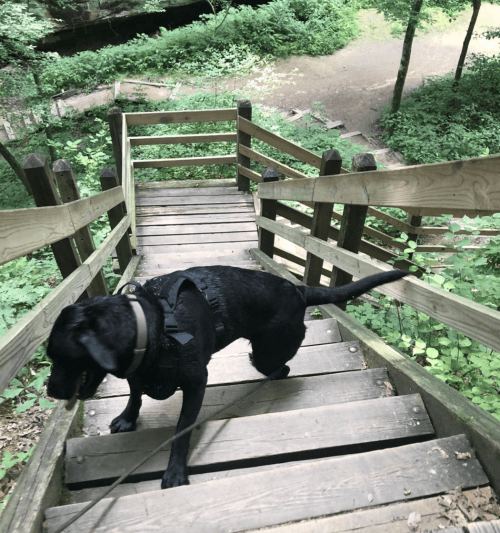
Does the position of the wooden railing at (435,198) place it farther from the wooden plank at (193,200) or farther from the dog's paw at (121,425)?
the wooden plank at (193,200)

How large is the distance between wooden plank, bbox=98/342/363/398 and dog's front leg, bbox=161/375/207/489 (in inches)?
17.7

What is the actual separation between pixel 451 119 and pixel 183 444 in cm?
1169

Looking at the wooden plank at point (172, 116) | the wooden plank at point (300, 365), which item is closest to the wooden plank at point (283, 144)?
the wooden plank at point (172, 116)

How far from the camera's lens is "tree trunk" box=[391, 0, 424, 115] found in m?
9.04

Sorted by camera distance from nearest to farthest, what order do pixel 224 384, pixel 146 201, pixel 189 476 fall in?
pixel 189 476 → pixel 224 384 → pixel 146 201

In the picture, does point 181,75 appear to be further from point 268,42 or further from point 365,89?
point 365,89

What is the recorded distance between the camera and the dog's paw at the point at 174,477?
163cm

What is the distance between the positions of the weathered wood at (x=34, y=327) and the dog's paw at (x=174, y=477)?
792 mm

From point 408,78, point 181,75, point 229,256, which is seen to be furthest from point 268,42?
point 229,256

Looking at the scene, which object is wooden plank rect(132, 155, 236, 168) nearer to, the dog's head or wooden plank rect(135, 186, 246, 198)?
wooden plank rect(135, 186, 246, 198)

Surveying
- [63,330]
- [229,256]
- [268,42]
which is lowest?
[229,256]

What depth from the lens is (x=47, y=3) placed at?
13.6 meters

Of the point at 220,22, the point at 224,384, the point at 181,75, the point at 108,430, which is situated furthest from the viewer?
the point at 220,22

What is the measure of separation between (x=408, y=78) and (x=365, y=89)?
1671 mm
